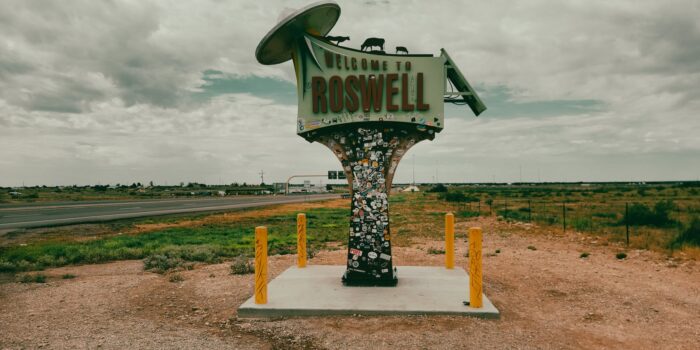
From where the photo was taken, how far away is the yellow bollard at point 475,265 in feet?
20.7

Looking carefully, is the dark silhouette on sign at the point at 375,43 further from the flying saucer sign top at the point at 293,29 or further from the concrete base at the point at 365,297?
the concrete base at the point at 365,297

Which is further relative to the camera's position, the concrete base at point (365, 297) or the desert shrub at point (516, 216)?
the desert shrub at point (516, 216)

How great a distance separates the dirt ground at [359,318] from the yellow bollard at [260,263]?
50cm

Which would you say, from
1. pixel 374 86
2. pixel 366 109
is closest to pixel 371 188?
pixel 366 109

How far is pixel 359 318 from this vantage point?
632cm

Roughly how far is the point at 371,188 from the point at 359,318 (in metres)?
2.62

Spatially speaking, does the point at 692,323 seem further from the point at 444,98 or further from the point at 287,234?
the point at 287,234

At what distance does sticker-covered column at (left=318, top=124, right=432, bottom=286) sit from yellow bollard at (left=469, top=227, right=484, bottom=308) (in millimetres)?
1831

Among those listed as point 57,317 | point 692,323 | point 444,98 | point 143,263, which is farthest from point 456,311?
point 143,263

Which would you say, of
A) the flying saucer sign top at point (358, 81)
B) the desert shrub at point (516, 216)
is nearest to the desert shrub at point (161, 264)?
the flying saucer sign top at point (358, 81)

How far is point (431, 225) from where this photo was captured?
70.7 feet

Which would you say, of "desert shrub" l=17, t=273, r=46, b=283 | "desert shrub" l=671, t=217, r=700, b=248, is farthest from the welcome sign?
"desert shrub" l=671, t=217, r=700, b=248

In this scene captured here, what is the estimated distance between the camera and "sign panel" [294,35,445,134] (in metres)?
8.01

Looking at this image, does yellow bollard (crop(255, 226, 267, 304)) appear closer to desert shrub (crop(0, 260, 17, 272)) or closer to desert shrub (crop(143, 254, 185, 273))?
desert shrub (crop(143, 254, 185, 273))
